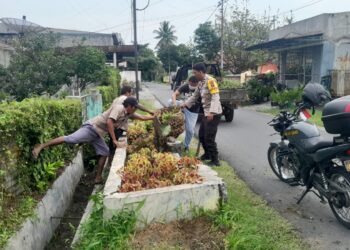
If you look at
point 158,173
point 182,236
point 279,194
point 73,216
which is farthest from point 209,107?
point 182,236

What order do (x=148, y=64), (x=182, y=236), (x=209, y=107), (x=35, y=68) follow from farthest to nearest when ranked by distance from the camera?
(x=148, y=64) < (x=35, y=68) < (x=209, y=107) < (x=182, y=236)

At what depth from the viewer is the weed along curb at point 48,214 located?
13.4 ft

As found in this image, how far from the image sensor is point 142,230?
386 cm

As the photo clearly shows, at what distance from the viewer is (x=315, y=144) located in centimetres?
473

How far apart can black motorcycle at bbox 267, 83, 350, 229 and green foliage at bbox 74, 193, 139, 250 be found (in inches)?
85.0

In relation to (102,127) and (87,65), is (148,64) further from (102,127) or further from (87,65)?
(102,127)

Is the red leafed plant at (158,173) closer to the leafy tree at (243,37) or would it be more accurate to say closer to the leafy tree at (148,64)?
the leafy tree at (243,37)

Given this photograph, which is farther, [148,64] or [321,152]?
[148,64]

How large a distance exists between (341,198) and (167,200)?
189cm

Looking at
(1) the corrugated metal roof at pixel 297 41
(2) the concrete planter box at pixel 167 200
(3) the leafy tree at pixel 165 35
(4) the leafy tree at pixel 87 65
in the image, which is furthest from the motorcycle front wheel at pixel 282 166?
(3) the leafy tree at pixel 165 35

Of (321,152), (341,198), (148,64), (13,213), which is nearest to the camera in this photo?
(13,213)

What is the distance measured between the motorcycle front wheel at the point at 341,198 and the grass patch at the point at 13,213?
3.35 m

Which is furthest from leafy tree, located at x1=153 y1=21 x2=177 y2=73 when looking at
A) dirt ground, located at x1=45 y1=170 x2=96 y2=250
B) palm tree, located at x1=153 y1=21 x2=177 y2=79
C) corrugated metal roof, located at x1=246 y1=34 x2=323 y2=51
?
dirt ground, located at x1=45 y1=170 x2=96 y2=250

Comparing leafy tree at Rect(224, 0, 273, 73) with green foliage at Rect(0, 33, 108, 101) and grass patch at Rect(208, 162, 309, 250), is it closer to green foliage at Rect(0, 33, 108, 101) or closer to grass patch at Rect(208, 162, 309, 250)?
green foliage at Rect(0, 33, 108, 101)
